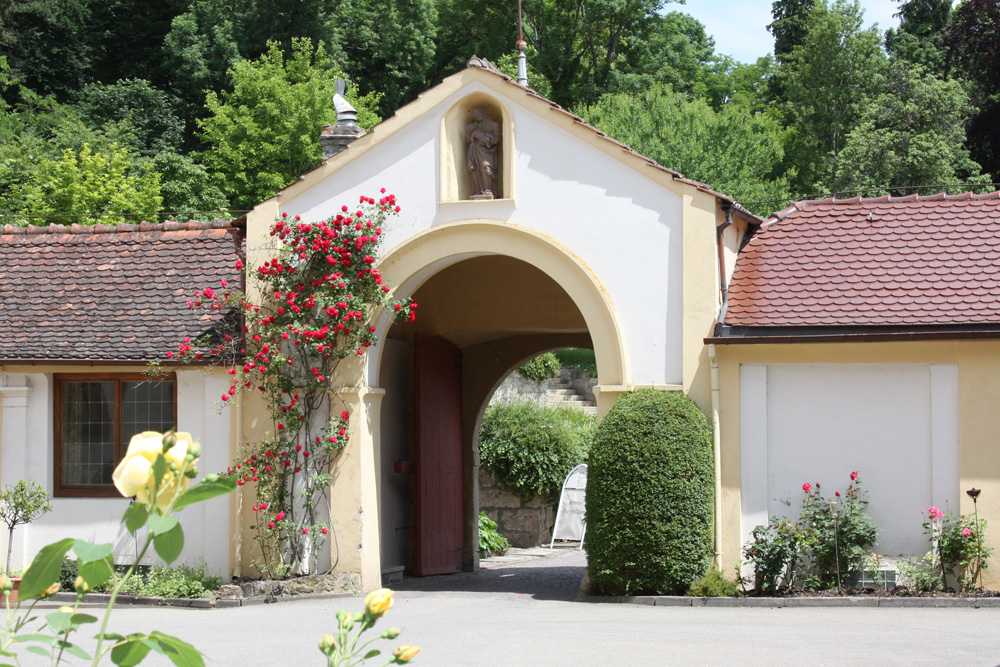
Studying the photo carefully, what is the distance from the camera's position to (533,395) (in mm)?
27312

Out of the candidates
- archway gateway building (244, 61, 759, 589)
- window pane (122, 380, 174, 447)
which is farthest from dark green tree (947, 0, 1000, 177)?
window pane (122, 380, 174, 447)

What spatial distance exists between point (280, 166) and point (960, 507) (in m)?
24.8

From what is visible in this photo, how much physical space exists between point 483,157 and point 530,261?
1283 mm

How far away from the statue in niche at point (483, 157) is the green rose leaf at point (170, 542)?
10497mm

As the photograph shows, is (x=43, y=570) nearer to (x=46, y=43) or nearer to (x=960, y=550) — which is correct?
(x=960, y=550)

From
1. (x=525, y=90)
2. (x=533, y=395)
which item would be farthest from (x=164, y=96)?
(x=525, y=90)

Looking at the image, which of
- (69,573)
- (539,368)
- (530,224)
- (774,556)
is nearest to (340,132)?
(530,224)

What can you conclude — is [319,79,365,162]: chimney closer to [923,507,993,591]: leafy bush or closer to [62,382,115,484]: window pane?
[62,382,115,484]: window pane

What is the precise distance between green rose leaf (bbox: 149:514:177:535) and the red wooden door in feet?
43.0

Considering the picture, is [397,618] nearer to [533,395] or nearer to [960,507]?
[960,507]

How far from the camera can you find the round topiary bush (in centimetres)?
1100

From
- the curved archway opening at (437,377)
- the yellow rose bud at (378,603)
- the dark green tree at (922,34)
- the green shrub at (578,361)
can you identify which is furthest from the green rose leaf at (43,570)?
the dark green tree at (922,34)

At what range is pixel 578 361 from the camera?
32312mm

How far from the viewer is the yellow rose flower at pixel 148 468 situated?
6.91 feet
